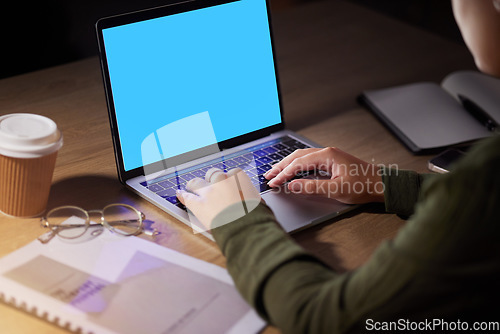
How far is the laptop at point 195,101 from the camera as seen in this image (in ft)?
3.34

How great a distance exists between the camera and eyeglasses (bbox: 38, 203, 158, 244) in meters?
0.91

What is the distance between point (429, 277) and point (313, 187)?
15.5 inches

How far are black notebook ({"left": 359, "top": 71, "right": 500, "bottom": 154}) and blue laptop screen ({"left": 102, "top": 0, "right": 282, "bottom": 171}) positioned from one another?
32cm

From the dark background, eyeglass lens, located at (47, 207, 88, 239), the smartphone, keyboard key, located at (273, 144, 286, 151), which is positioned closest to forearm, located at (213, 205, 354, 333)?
eyeglass lens, located at (47, 207, 88, 239)

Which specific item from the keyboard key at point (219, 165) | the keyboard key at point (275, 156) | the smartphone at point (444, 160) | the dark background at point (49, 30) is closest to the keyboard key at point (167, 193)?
the keyboard key at point (219, 165)

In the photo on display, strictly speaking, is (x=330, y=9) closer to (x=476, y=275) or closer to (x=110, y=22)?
(x=110, y=22)

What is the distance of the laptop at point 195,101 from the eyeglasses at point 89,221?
56mm

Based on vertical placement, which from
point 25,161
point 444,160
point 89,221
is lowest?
point 444,160

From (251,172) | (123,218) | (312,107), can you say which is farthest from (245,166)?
(312,107)

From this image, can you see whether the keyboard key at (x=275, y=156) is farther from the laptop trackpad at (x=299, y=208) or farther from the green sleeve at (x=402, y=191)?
the green sleeve at (x=402, y=191)

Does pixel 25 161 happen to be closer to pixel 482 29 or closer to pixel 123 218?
pixel 123 218

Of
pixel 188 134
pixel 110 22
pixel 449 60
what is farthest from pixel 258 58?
pixel 449 60

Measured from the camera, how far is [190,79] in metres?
1.12

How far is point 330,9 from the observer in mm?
2012
